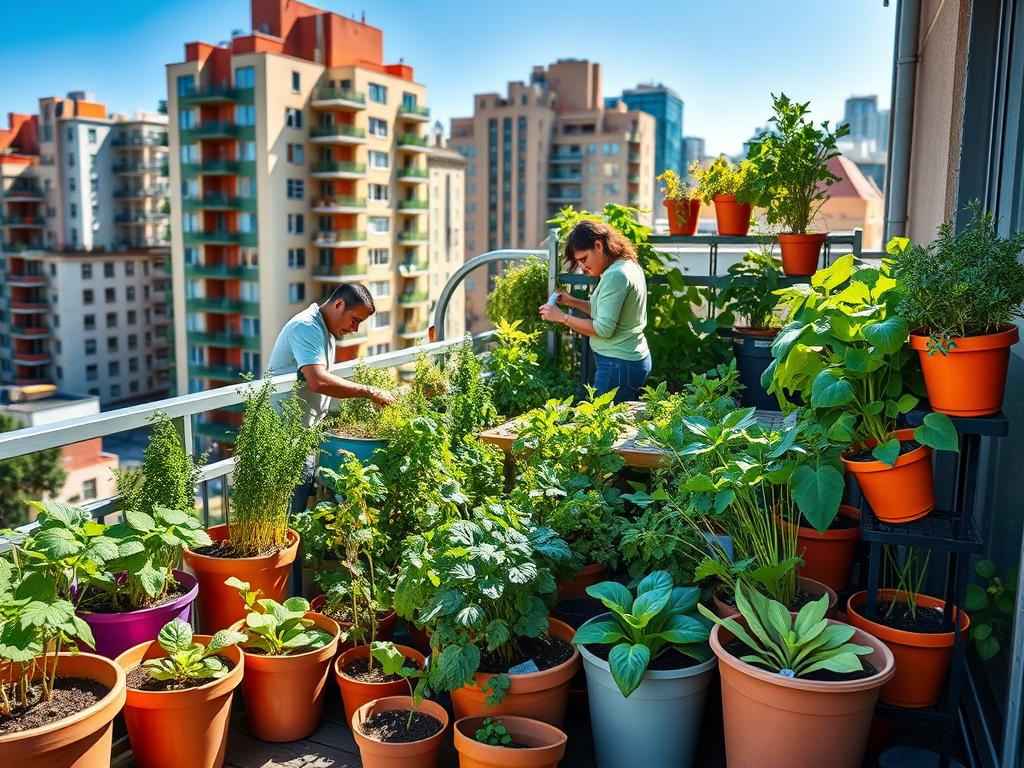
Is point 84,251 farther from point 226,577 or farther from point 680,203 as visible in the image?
point 226,577

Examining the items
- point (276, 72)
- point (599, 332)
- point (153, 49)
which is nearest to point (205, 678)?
point (599, 332)

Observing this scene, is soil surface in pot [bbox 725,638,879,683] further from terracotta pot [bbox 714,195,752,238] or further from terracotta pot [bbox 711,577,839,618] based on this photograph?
terracotta pot [bbox 714,195,752,238]

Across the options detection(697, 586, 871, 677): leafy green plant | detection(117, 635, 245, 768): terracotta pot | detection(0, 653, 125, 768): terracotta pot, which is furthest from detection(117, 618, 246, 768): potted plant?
detection(697, 586, 871, 677): leafy green plant

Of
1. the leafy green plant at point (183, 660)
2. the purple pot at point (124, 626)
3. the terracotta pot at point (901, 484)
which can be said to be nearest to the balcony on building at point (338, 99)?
the purple pot at point (124, 626)

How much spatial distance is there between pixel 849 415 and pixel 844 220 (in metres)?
44.8

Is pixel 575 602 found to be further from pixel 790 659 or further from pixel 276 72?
pixel 276 72

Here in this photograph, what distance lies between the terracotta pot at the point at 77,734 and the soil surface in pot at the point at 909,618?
5.96 ft

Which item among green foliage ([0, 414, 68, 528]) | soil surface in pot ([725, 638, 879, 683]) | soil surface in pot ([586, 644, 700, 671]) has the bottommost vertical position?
green foliage ([0, 414, 68, 528])

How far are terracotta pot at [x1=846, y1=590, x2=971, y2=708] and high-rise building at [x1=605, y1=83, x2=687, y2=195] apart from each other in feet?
Answer: 295

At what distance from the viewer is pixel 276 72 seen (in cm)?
3566

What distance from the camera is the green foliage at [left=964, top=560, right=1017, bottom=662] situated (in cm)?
218

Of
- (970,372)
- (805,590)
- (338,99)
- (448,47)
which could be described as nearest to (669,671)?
(805,590)

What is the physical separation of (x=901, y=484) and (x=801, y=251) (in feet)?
7.45

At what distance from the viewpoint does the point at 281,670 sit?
242 centimetres
